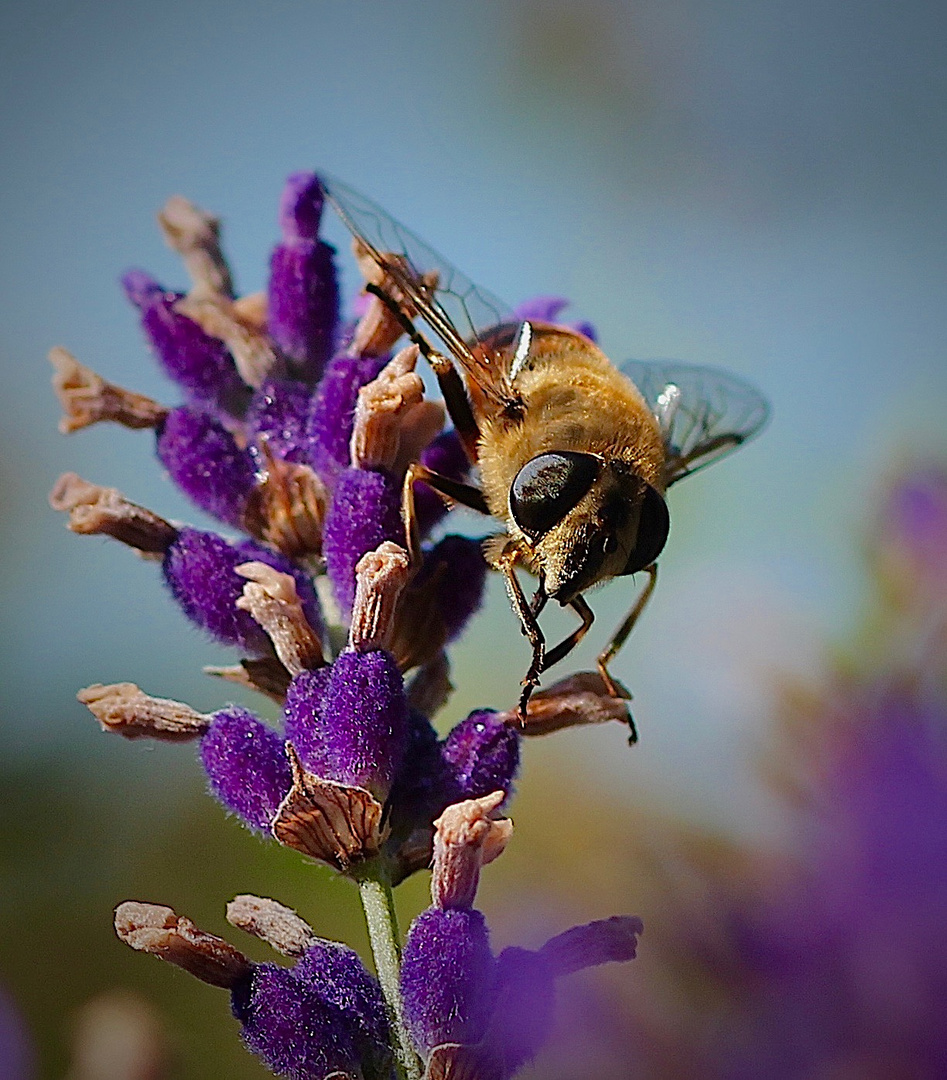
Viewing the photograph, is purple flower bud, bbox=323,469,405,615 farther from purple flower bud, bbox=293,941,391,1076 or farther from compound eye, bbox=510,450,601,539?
purple flower bud, bbox=293,941,391,1076

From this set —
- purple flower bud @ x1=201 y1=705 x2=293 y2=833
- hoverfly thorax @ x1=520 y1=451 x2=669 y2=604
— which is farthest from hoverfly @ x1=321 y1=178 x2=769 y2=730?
purple flower bud @ x1=201 y1=705 x2=293 y2=833

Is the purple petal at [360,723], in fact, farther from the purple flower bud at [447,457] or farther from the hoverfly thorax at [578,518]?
the purple flower bud at [447,457]

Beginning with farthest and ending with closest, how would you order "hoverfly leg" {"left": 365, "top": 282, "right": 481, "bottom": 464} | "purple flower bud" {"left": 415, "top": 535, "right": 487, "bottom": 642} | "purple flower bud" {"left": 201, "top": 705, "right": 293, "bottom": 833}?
"hoverfly leg" {"left": 365, "top": 282, "right": 481, "bottom": 464}, "purple flower bud" {"left": 415, "top": 535, "right": 487, "bottom": 642}, "purple flower bud" {"left": 201, "top": 705, "right": 293, "bottom": 833}

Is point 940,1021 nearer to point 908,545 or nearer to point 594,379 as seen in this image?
point 594,379

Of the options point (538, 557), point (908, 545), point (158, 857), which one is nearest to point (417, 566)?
point (538, 557)

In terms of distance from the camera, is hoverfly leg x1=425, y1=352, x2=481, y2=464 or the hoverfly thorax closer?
the hoverfly thorax

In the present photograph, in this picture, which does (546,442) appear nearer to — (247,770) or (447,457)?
(447,457)

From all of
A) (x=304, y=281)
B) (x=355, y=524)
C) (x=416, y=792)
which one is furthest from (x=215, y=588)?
(x=304, y=281)
